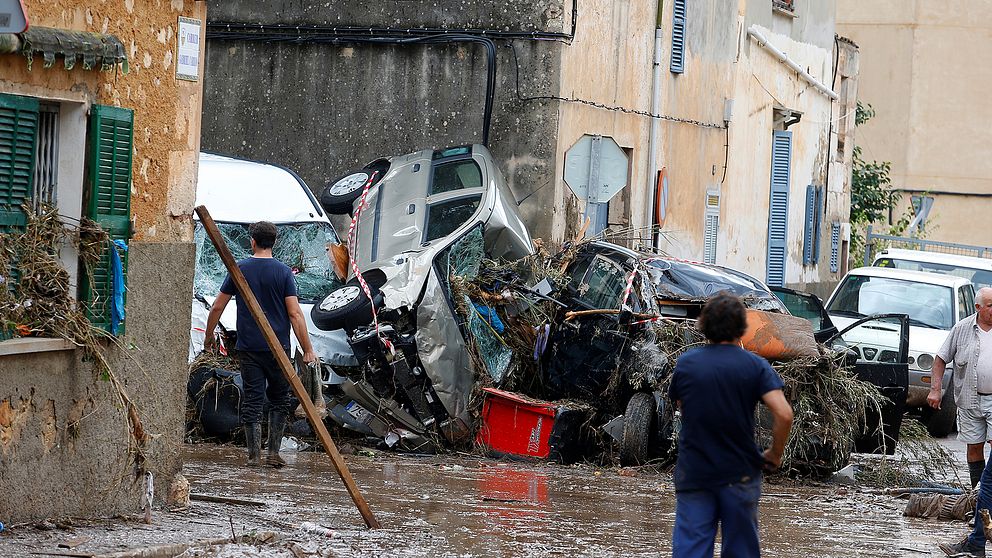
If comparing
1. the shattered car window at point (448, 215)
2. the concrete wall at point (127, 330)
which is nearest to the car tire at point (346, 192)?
the shattered car window at point (448, 215)

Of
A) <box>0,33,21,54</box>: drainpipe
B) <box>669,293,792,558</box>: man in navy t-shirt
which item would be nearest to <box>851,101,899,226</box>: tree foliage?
<box>669,293,792,558</box>: man in navy t-shirt

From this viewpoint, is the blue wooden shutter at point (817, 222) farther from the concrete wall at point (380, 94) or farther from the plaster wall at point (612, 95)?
the concrete wall at point (380, 94)

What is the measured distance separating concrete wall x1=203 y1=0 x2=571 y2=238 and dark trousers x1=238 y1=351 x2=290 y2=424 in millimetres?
5952

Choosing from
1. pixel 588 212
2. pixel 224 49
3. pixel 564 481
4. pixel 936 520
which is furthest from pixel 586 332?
pixel 224 49

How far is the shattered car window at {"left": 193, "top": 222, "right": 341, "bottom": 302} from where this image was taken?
41.1ft

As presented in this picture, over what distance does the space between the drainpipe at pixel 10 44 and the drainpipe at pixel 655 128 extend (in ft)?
39.8

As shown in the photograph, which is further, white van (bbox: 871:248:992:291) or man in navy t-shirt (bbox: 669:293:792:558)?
white van (bbox: 871:248:992:291)

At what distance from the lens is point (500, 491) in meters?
9.95

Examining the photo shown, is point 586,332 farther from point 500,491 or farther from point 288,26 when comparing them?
point 288,26

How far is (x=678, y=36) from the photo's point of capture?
18875mm

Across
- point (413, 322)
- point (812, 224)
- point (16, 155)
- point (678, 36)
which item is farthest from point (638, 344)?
point (812, 224)

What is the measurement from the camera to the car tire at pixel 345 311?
11.4 metres

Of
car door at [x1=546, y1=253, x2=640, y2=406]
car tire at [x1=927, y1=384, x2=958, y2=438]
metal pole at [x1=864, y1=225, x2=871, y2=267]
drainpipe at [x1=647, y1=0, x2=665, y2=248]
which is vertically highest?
drainpipe at [x1=647, y1=0, x2=665, y2=248]

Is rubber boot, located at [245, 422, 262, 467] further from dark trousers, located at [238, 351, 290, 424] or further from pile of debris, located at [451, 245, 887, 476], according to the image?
pile of debris, located at [451, 245, 887, 476]
